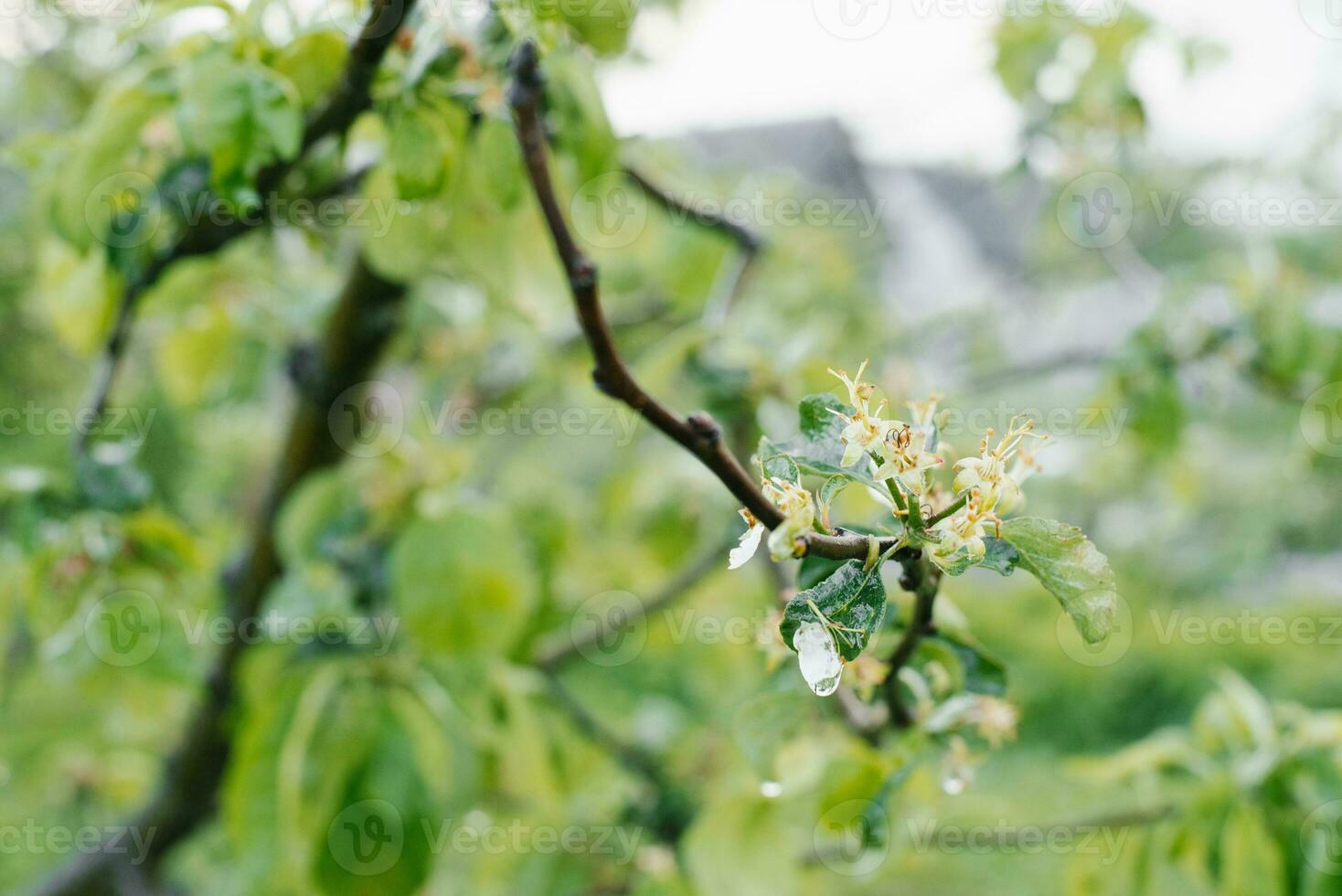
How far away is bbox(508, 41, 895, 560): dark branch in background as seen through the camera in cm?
29

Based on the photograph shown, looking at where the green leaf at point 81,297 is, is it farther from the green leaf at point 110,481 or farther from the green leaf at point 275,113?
the green leaf at point 275,113

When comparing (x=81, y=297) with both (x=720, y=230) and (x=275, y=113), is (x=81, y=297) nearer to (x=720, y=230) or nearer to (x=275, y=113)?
(x=275, y=113)

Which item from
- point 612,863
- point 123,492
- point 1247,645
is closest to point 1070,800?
point 1247,645

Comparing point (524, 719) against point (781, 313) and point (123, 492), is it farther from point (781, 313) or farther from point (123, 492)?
point (781, 313)

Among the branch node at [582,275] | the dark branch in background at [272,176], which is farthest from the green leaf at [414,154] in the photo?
the branch node at [582,275]

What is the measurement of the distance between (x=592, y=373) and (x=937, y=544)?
5.5 inches

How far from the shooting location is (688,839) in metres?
0.66

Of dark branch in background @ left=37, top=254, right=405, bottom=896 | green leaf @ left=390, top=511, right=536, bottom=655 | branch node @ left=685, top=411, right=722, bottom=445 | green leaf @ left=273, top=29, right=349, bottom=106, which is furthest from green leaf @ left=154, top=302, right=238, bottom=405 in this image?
branch node @ left=685, top=411, right=722, bottom=445

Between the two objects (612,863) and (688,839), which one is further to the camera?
(612,863)

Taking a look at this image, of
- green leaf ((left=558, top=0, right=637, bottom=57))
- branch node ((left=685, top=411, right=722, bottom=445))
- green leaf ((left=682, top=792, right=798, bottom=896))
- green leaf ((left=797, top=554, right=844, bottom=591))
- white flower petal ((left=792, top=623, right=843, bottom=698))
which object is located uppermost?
green leaf ((left=558, top=0, right=637, bottom=57))

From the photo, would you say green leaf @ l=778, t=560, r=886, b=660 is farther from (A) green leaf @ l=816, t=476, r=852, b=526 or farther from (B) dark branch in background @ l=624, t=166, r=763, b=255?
(B) dark branch in background @ l=624, t=166, r=763, b=255

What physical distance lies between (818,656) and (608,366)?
0.47ft

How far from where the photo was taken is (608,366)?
1.17ft

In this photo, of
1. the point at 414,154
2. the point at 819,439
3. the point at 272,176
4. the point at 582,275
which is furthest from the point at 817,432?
the point at 272,176
